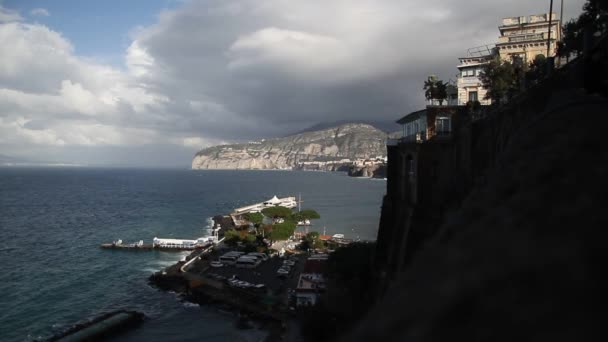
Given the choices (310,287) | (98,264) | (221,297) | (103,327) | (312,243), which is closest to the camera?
(103,327)

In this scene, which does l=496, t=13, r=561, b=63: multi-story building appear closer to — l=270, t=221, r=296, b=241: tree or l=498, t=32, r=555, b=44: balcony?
l=498, t=32, r=555, b=44: balcony

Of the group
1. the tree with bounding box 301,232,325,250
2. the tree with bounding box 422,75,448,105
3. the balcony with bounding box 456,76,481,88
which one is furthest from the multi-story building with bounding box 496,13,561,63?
the tree with bounding box 301,232,325,250

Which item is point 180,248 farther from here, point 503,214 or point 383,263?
point 503,214

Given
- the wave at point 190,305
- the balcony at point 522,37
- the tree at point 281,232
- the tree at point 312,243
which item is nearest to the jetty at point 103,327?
the wave at point 190,305

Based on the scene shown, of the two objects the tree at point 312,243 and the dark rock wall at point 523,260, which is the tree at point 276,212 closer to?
the tree at point 312,243

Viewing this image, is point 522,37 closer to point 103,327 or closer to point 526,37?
point 526,37

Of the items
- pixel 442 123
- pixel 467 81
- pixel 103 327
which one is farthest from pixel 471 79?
pixel 103 327

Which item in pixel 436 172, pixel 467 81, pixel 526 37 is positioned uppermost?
pixel 526 37
